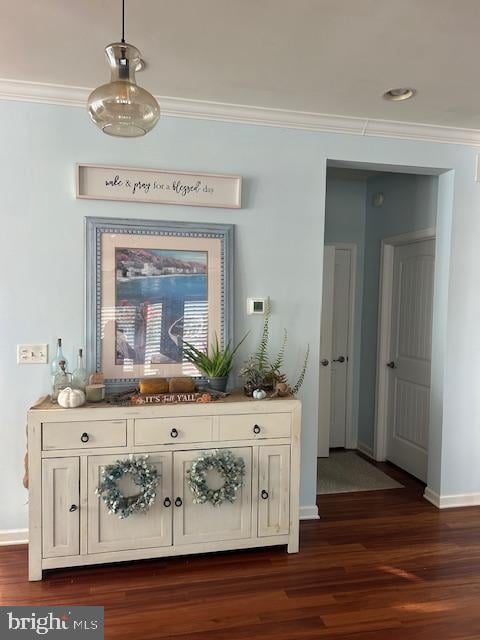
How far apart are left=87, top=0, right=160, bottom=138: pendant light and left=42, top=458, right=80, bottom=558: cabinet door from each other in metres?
1.64

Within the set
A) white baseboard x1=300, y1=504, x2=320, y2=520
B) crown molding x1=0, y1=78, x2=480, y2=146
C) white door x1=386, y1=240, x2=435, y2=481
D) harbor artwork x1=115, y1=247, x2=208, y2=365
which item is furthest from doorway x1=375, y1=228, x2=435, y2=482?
harbor artwork x1=115, y1=247, x2=208, y2=365

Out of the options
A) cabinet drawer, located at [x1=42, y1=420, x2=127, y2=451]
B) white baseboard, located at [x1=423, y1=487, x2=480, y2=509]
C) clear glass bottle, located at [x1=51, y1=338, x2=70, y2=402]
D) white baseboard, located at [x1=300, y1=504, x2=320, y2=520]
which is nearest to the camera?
cabinet drawer, located at [x1=42, y1=420, x2=127, y2=451]

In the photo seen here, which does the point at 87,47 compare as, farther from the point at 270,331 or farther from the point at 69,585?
the point at 69,585

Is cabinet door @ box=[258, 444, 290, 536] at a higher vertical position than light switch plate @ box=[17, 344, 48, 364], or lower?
lower

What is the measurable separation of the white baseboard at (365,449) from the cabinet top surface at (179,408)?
6.59 feet

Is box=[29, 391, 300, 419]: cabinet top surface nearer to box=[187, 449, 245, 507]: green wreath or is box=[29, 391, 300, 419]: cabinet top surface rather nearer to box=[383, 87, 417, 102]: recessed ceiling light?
box=[187, 449, 245, 507]: green wreath

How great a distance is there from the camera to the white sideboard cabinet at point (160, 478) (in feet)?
7.57

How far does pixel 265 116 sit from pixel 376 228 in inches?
71.1

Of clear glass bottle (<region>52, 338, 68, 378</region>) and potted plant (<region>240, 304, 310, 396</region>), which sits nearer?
clear glass bottle (<region>52, 338, 68, 378</region>)

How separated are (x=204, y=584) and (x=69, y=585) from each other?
0.67 metres

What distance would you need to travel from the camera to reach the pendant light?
1.50 meters

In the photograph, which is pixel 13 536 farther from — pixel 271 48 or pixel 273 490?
pixel 271 48

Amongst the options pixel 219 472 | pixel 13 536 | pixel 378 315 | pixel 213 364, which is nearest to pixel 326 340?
pixel 378 315

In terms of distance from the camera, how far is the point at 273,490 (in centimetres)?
256
